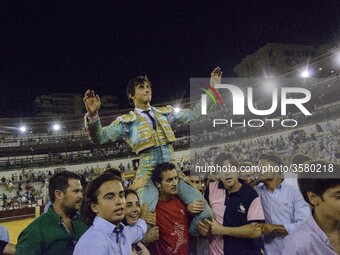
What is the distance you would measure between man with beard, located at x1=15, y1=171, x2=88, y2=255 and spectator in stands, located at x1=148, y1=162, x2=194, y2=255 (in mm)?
604

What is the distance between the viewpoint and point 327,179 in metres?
1.94

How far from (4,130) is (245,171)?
27.0 metres

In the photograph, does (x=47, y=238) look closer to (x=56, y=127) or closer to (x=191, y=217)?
(x=191, y=217)

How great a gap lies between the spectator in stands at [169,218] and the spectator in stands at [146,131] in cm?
8

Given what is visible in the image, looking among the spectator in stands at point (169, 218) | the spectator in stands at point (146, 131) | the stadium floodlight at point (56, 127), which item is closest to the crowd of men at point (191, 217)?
the spectator in stands at point (169, 218)

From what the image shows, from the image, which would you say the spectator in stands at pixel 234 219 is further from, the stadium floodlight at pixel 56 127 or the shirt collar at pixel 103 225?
the stadium floodlight at pixel 56 127

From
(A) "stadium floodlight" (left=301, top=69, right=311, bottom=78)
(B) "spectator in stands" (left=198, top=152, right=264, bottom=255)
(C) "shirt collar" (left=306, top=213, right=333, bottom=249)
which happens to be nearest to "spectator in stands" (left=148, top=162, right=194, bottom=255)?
(B) "spectator in stands" (left=198, top=152, right=264, bottom=255)

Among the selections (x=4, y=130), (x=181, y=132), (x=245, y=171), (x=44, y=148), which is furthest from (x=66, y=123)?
(x=245, y=171)

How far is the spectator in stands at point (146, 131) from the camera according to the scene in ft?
9.52

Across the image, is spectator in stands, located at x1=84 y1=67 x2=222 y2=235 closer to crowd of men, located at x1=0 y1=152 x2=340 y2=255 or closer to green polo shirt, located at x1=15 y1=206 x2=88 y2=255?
crowd of men, located at x1=0 y1=152 x2=340 y2=255

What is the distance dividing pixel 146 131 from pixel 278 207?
136 centimetres

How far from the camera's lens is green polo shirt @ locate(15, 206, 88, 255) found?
2246 mm

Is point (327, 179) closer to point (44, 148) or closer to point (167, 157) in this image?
point (167, 157)

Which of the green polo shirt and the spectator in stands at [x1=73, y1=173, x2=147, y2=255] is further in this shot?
the green polo shirt
